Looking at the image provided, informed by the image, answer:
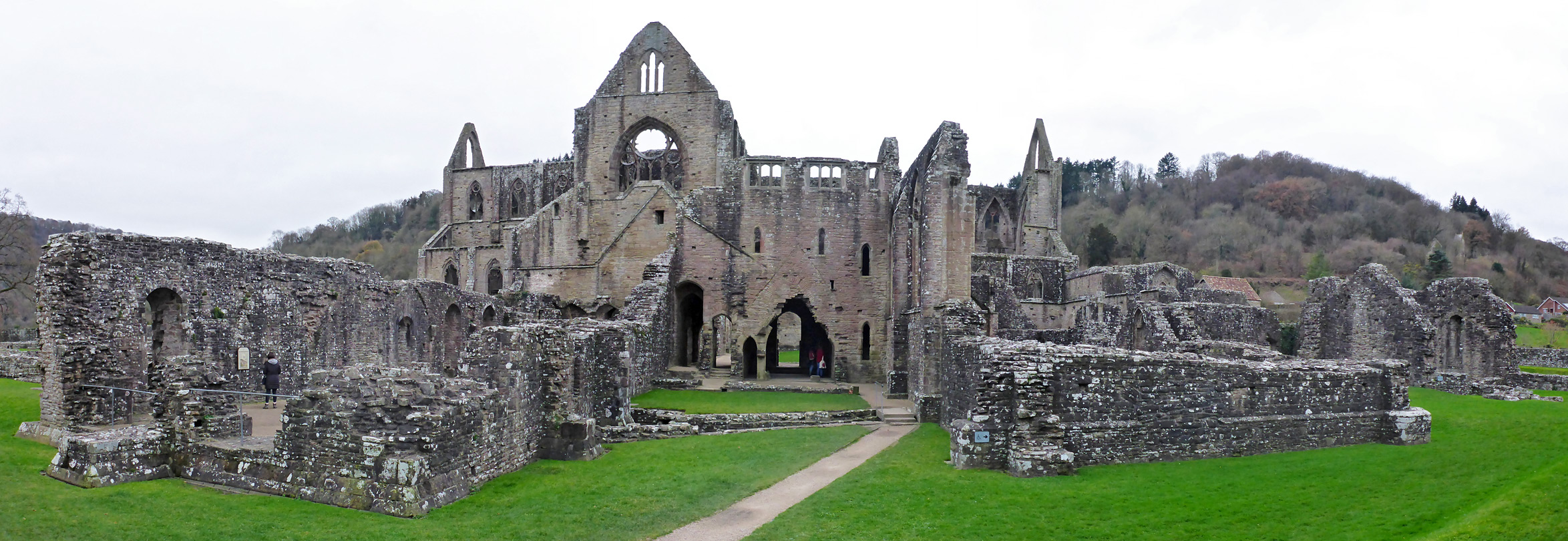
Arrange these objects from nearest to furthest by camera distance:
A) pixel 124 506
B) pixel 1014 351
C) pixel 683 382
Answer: pixel 124 506, pixel 1014 351, pixel 683 382

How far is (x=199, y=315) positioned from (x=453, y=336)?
11800 mm

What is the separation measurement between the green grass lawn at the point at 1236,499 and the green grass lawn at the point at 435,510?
1.73 meters

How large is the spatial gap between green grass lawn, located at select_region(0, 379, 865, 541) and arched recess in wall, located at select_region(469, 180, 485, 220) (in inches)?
1737

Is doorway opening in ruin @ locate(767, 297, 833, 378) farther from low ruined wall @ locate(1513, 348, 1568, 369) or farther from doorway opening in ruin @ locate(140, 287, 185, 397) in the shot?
low ruined wall @ locate(1513, 348, 1568, 369)

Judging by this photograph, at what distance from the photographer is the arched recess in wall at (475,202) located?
192 ft

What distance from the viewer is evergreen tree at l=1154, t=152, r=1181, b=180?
121 metres

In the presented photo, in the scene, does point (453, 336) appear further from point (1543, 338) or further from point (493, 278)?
point (1543, 338)

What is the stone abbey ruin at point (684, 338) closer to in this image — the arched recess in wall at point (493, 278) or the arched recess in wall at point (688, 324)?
the arched recess in wall at point (688, 324)

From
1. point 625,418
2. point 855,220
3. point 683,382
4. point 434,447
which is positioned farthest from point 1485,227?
point 434,447

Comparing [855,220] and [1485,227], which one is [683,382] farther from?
[1485,227]

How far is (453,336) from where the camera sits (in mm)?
30188

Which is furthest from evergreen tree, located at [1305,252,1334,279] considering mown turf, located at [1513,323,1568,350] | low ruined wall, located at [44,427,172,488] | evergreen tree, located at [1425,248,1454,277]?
low ruined wall, located at [44,427,172,488]

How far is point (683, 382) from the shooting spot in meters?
26.5

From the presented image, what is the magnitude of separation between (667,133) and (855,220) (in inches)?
386
